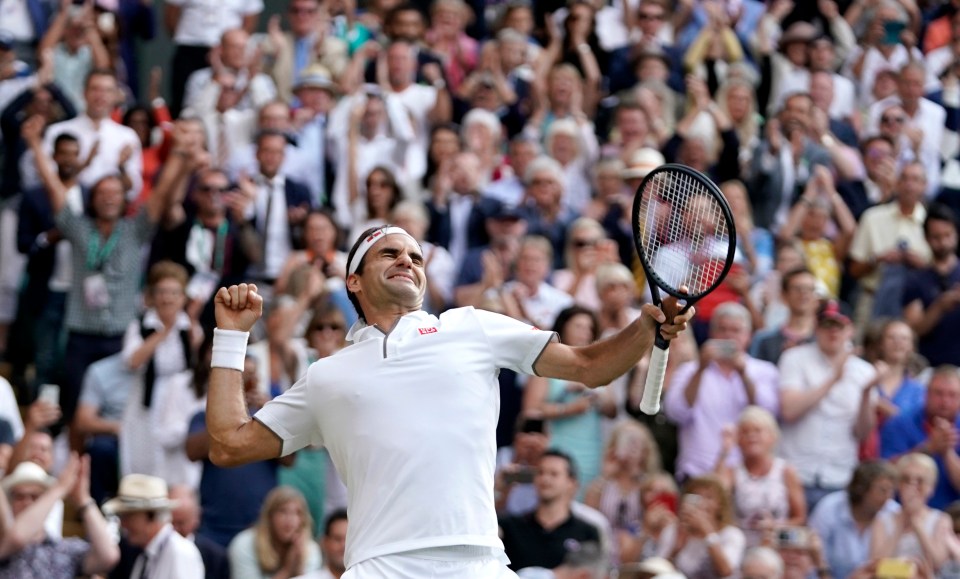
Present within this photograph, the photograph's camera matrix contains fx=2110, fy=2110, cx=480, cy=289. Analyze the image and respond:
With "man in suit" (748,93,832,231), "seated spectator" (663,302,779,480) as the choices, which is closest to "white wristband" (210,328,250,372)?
"seated spectator" (663,302,779,480)

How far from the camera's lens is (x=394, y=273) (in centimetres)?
698

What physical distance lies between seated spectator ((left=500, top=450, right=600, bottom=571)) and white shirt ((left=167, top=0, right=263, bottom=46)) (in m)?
7.04

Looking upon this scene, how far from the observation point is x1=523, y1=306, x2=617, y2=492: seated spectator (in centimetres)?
1241

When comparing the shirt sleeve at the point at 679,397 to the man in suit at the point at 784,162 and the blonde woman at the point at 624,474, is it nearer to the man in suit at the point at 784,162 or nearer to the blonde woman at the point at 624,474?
the blonde woman at the point at 624,474

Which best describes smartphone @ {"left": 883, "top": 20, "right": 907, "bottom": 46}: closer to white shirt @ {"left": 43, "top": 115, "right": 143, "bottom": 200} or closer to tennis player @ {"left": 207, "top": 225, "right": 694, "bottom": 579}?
white shirt @ {"left": 43, "top": 115, "right": 143, "bottom": 200}

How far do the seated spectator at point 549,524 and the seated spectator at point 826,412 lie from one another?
1860 millimetres

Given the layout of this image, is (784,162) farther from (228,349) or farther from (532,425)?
(228,349)

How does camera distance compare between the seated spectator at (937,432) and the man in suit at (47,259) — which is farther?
the man in suit at (47,259)

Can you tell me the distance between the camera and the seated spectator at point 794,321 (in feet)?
43.4

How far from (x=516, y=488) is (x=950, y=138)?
6.74 metres

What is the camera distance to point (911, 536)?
38.3 ft

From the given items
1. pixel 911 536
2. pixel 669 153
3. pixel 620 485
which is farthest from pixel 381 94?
pixel 911 536

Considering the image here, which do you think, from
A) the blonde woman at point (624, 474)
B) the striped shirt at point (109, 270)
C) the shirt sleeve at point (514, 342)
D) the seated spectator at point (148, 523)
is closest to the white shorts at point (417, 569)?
the shirt sleeve at point (514, 342)

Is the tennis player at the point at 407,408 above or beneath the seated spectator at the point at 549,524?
above
